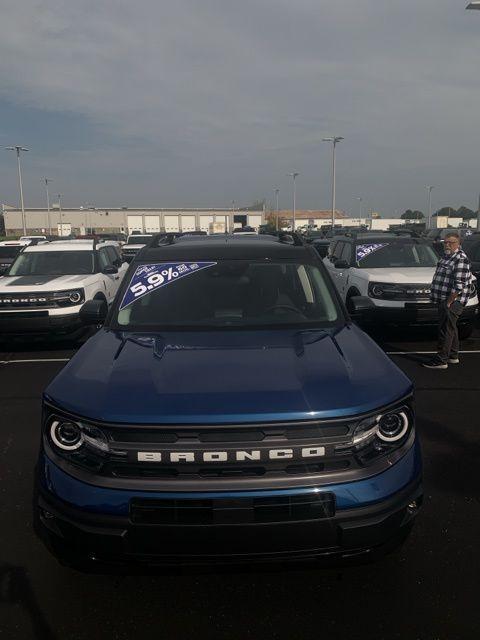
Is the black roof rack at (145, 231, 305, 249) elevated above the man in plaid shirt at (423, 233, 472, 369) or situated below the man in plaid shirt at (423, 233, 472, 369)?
above

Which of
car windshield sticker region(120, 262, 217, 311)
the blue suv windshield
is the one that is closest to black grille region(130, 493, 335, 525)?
the blue suv windshield

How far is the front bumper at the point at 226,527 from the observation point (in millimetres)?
2258

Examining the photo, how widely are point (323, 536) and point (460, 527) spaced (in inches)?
57.4

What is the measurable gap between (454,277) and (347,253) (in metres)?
3.74

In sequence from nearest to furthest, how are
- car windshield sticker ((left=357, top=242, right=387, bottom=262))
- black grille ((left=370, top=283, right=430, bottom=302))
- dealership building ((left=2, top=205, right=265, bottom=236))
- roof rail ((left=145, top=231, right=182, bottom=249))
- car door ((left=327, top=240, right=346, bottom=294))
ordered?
roof rail ((left=145, top=231, right=182, bottom=249)) → black grille ((left=370, top=283, right=430, bottom=302)) → car windshield sticker ((left=357, top=242, right=387, bottom=262)) → car door ((left=327, top=240, right=346, bottom=294)) → dealership building ((left=2, top=205, right=265, bottom=236))

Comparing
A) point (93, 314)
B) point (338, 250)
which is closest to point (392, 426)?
point (93, 314)

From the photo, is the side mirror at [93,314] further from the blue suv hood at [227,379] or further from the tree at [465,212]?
the tree at [465,212]

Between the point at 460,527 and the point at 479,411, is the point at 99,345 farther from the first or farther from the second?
the point at 479,411

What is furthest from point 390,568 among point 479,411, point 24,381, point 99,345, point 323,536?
point 24,381

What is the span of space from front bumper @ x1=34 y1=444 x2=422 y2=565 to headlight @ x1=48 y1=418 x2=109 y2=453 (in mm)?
173

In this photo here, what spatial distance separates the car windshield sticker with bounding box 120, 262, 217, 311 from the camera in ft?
12.7

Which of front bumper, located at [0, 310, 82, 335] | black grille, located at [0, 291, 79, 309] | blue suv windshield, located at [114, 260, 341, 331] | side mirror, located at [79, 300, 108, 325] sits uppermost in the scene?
blue suv windshield, located at [114, 260, 341, 331]

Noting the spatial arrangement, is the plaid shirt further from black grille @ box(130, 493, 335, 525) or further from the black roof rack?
black grille @ box(130, 493, 335, 525)

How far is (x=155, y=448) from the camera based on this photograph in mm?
2307
